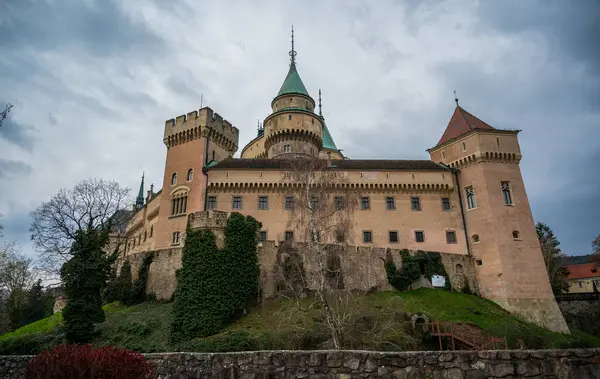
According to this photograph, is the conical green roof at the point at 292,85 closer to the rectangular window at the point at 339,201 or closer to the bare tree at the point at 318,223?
the bare tree at the point at 318,223

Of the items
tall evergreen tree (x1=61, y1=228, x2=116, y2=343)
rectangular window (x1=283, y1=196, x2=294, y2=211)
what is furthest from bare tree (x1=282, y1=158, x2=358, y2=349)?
tall evergreen tree (x1=61, y1=228, x2=116, y2=343)

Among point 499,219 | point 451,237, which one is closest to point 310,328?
point 451,237

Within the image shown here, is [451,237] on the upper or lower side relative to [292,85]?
lower

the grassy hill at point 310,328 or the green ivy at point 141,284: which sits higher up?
the green ivy at point 141,284

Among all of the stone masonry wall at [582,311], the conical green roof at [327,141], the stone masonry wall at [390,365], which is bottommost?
the stone masonry wall at [390,365]

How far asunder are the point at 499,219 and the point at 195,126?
3069 cm

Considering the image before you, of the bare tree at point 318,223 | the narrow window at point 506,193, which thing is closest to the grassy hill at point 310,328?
the bare tree at point 318,223

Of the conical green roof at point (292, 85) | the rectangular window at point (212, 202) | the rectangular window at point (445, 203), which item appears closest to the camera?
the rectangular window at point (212, 202)

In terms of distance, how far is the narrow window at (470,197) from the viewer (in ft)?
122

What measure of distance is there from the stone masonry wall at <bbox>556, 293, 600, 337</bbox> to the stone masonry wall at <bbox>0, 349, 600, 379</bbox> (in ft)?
122

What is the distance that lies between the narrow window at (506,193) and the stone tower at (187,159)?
91.2ft

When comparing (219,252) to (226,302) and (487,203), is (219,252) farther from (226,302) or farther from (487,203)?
(487,203)

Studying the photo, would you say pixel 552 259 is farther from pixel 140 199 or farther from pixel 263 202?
pixel 140 199

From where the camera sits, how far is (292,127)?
150ft
